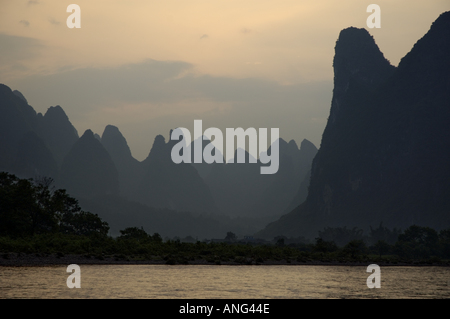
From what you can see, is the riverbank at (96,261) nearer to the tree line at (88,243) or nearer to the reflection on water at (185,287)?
the tree line at (88,243)

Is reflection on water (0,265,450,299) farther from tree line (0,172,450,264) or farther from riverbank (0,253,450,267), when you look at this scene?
tree line (0,172,450,264)

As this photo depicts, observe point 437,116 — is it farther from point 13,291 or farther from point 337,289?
point 13,291

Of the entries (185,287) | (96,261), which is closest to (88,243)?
(96,261)

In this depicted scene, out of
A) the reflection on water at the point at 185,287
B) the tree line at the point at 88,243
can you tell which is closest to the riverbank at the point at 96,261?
the tree line at the point at 88,243

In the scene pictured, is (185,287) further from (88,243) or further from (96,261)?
(88,243)

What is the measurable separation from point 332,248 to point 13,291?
79.4 m

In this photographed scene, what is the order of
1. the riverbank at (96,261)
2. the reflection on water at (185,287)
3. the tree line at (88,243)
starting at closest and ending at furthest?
the reflection on water at (185,287) → the riverbank at (96,261) → the tree line at (88,243)

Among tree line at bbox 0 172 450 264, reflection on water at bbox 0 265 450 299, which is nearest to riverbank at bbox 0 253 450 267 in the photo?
tree line at bbox 0 172 450 264

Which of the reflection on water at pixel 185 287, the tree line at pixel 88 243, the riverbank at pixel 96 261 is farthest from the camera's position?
the tree line at pixel 88 243

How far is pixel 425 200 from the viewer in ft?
561

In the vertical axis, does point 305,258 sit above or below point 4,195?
below

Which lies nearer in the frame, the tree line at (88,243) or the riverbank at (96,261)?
the riverbank at (96,261)
